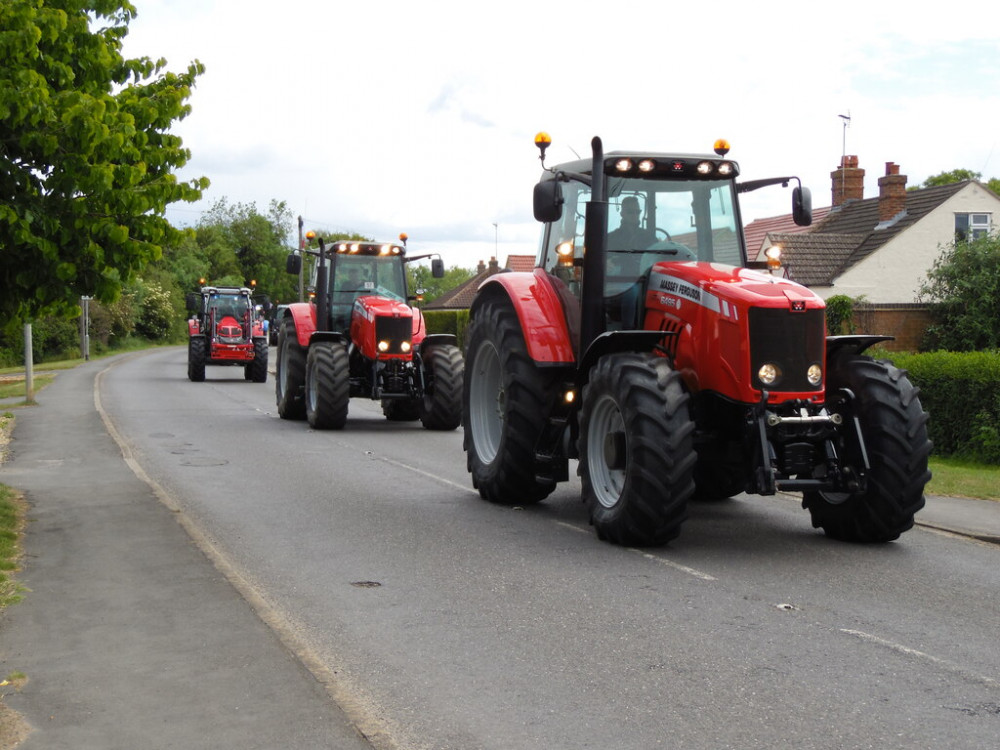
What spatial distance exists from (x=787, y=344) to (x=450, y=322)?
30985mm

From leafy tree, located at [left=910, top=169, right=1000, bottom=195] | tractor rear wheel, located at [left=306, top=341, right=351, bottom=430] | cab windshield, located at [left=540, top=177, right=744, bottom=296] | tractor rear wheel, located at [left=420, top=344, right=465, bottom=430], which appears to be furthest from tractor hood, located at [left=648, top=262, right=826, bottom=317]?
leafy tree, located at [left=910, top=169, right=1000, bottom=195]

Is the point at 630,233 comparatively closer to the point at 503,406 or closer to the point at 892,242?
the point at 503,406

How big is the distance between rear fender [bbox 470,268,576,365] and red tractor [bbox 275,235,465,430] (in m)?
7.24

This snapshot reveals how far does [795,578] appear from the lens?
8078 mm

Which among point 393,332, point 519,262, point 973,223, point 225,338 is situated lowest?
point 225,338

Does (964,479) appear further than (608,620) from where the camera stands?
Yes

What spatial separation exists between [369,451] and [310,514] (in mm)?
5326

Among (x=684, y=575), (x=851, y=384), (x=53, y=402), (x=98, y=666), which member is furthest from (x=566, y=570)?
(x=53, y=402)

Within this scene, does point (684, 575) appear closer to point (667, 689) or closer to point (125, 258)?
point (667, 689)

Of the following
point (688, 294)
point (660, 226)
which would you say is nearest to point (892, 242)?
point (660, 226)

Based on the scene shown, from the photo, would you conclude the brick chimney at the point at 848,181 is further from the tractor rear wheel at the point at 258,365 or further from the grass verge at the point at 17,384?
the grass verge at the point at 17,384

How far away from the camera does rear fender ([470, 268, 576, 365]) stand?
1045 centimetres

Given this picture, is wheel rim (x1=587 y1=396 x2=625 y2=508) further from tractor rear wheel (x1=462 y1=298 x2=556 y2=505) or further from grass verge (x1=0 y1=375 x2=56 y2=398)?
grass verge (x1=0 y1=375 x2=56 y2=398)

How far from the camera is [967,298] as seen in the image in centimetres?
3159
